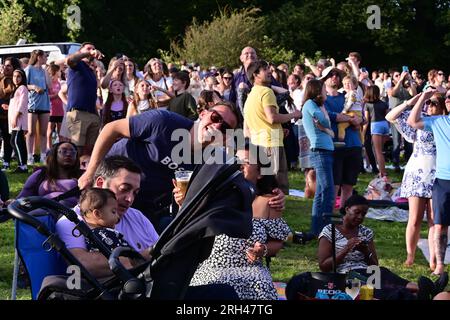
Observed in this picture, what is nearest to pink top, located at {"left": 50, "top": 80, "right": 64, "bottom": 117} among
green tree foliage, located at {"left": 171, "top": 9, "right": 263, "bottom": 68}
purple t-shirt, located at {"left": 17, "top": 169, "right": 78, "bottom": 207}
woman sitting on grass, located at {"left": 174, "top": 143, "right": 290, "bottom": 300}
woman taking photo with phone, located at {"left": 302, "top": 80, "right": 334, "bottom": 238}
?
woman taking photo with phone, located at {"left": 302, "top": 80, "right": 334, "bottom": 238}

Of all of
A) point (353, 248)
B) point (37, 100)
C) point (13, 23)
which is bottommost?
point (353, 248)

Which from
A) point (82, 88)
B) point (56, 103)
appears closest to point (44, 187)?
point (82, 88)

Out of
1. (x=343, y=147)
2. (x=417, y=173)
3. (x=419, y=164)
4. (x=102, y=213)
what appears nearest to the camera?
(x=102, y=213)

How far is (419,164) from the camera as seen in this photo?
9875 millimetres

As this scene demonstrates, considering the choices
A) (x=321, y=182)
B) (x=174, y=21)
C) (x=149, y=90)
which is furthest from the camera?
(x=174, y=21)

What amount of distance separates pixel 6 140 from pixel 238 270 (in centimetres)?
971

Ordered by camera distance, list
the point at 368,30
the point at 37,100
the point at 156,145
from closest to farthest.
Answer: the point at 156,145
the point at 37,100
the point at 368,30

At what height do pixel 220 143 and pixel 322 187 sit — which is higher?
pixel 220 143

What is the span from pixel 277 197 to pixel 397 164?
10850 millimetres

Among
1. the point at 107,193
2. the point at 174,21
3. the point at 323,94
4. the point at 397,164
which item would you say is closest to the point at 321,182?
Answer: the point at 323,94

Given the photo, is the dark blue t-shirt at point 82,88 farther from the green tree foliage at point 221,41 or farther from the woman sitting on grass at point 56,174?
the green tree foliage at point 221,41

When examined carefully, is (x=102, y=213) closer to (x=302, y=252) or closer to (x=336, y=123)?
(x=302, y=252)

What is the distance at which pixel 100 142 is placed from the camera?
7055 millimetres
